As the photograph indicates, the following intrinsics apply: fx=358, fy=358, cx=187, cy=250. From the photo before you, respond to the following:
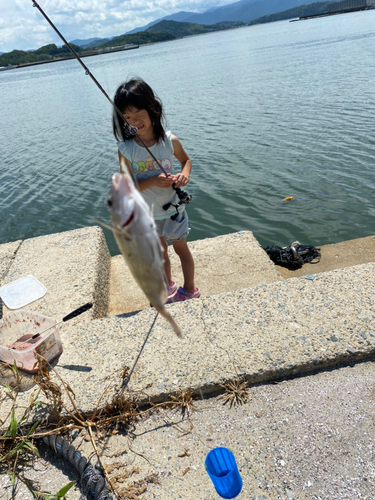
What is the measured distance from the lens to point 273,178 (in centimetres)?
902

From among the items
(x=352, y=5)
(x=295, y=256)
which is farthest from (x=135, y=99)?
(x=352, y=5)

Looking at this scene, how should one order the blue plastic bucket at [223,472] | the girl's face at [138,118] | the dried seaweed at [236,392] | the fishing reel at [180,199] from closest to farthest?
the blue plastic bucket at [223,472]
the dried seaweed at [236,392]
the girl's face at [138,118]
the fishing reel at [180,199]

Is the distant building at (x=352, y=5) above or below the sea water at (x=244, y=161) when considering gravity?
above

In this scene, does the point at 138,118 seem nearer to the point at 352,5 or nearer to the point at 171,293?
the point at 171,293

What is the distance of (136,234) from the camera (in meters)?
0.95

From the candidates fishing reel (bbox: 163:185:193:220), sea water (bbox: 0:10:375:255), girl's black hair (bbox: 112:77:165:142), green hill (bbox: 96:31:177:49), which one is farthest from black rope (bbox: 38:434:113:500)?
green hill (bbox: 96:31:177:49)

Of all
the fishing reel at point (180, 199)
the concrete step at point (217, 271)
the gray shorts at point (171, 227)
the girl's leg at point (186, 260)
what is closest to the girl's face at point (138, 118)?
the fishing reel at point (180, 199)

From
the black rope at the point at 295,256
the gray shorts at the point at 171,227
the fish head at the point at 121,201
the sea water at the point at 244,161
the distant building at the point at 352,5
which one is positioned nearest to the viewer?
the fish head at the point at 121,201

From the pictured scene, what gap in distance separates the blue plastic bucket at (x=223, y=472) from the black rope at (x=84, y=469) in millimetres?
599

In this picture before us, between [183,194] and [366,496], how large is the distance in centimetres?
221

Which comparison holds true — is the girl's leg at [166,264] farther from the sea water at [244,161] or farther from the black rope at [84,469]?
the sea water at [244,161]

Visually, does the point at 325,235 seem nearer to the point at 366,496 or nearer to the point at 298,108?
the point at 366,496

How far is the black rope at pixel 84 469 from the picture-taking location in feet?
6.82

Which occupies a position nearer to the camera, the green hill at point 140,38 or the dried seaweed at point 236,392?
the dried seaweed at point 236,392
